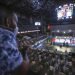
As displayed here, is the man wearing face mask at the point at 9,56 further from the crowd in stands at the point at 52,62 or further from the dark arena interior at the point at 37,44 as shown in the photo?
the crowd in stands at the point at 52,62

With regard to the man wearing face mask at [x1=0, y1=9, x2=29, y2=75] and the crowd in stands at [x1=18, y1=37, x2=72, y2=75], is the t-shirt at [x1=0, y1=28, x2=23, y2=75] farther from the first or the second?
the crowd in stands at [x1=18, y1=37, x2=72, y2=75]

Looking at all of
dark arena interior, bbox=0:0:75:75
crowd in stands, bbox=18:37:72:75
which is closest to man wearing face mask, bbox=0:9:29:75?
dark arena interior, bbox=0:0:75:75

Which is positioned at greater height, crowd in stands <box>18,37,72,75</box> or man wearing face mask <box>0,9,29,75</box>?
man wearing face mask <box>0,9,29,75</box>

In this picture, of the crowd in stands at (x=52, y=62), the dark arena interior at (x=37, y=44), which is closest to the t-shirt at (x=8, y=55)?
the dark arena interior at (x=37, y=44)

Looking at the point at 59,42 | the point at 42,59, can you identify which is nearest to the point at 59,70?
the point at 42,59

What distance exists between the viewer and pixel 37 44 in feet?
24.8

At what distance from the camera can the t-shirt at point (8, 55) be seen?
1.54 ft

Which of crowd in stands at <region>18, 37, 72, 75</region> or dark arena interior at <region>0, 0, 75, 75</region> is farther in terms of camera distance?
crowd in stands at <region>18, 37, 72, 75</region>

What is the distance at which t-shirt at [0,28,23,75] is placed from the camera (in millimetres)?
469

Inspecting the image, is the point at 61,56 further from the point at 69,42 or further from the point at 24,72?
the point at 24,72

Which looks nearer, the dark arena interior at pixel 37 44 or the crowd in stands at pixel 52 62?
the dark arena interior at pixel 37 44

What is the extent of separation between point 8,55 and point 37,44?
23.2 ft

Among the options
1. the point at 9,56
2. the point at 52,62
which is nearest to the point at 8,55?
the point at 9,56

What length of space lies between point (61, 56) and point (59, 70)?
1.02 metres
